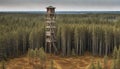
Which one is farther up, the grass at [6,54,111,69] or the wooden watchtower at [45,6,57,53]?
the wooden watchtower at [45,6,57,53]

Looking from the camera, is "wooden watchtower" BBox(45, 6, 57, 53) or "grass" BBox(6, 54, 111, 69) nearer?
"grass" BBox(6, 54, 111, 69)

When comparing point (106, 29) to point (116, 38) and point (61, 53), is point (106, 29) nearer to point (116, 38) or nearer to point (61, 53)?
point (116, 38)

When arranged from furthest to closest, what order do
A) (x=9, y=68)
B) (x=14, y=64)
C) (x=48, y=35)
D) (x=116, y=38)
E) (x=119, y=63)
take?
(x=116, y=38) → (x=48, y=35) → (x=14, y=64) → (x=9, y=68) → (x=119, y=63)

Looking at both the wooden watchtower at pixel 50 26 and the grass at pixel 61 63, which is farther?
the wooden watchtower at pixel 50 26

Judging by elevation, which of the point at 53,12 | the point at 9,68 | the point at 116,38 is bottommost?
the point at 9,68

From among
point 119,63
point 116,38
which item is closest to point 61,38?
point 116,38

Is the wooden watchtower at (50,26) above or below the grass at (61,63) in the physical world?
above

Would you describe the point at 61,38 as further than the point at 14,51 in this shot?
Yes

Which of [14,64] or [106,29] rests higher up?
[106,29]

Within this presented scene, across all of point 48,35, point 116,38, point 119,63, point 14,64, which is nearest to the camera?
point 119,63

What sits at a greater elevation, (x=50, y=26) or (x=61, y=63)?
(x=50, y=26)

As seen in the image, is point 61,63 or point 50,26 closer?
point 61,63
